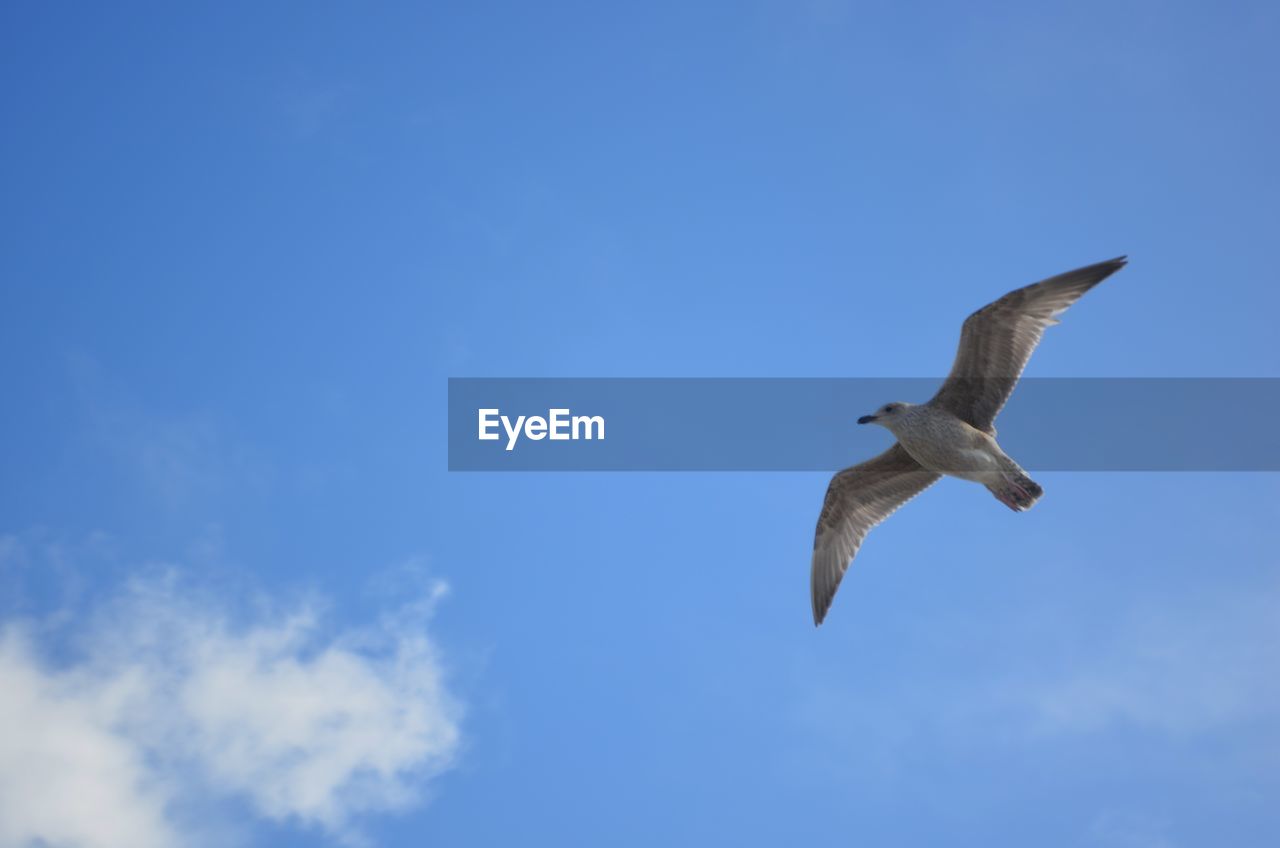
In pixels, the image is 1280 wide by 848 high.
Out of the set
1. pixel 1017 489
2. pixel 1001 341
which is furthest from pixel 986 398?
pixel 1017 489

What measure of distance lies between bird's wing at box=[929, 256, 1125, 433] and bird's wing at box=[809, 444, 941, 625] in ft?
5.14

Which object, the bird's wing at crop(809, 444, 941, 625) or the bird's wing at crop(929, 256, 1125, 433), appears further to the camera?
the bird's wing at crop(809, 444, 941, 625)

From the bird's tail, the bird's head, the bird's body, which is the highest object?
the bird's head

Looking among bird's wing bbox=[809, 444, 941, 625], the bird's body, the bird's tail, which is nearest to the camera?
the bird's tail

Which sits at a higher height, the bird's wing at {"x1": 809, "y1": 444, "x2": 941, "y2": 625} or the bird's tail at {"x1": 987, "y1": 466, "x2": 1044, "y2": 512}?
the bird's wing at {"x1": 809, "y1": 444, "x2": 941, "y2": 625}

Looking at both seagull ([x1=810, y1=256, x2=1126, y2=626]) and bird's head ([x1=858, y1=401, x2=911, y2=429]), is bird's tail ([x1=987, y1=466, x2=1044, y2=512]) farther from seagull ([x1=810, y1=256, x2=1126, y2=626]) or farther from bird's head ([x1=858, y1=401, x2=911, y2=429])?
bird's head ([x1=858, y1=401, x2=911, y2=429])

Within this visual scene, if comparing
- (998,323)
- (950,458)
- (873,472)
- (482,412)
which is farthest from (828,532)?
(482,412)

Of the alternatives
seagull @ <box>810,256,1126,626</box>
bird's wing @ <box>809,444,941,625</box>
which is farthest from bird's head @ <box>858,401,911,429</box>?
bird's wing @ <box>809,444,941,625</box>

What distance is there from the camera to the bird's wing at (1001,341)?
1454cm

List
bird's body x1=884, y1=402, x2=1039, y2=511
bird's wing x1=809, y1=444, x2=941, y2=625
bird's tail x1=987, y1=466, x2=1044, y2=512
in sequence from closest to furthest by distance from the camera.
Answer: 1. bird's tail x1=987, y1=466, x2=1044, y2=512
2. bird's body x1=884, y1=402, x2=1039, y2=511
3. bird's wing x1=809, y1=444, x2=941, y2=625

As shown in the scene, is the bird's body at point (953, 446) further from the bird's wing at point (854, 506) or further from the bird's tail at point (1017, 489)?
the bird's wing at point (854, 506)

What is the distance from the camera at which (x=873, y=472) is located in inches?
671

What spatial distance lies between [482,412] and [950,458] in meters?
8.84

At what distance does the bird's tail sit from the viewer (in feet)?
47.3
